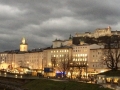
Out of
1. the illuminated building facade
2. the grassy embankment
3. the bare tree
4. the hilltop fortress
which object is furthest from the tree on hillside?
the hilltop fortress

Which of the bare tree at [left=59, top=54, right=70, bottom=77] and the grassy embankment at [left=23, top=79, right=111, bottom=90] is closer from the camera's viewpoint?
the grassy embankment at [left=23, top=79, right=111, bottom=90]

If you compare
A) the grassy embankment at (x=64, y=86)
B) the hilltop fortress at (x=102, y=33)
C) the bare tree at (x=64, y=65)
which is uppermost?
the hilltop fortress at (x=102, y=33)

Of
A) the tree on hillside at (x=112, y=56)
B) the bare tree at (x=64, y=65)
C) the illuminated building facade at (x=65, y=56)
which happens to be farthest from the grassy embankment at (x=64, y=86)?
the bare tree at (x=64, y=65)

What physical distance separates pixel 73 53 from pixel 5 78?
5343 cm

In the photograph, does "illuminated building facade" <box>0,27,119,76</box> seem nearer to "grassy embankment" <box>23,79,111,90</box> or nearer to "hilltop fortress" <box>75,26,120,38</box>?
"hilltop fortress" <box>75,26,120,38</box>

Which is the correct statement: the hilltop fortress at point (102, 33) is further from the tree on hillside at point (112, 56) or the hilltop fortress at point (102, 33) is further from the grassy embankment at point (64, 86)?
the grassy embankment at point (64, 86)

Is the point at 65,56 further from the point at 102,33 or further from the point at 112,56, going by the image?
the point at 102,33

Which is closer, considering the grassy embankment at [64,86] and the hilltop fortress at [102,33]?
the grassy embankment at [64,86]

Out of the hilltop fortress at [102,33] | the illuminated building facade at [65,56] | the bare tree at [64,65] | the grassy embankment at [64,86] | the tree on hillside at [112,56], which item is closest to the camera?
the grassy embankment at [64,86]

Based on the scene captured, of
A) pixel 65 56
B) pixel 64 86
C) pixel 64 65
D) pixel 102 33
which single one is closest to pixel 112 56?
pixel 64 65

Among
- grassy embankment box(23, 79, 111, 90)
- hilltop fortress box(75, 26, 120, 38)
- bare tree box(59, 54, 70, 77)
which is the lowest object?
grassy embankment box(23, 79, 111, 90)

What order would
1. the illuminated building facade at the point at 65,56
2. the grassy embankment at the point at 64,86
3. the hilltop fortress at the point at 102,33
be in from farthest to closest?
the hilltop fortress at the point at 102,33 < the illuminated building facade at the point at 65,56 < the grassy embankment at the point at 64,86

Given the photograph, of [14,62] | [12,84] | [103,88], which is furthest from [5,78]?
[14,62]

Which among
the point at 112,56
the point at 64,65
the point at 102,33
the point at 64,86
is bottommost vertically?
the point at 64,86
